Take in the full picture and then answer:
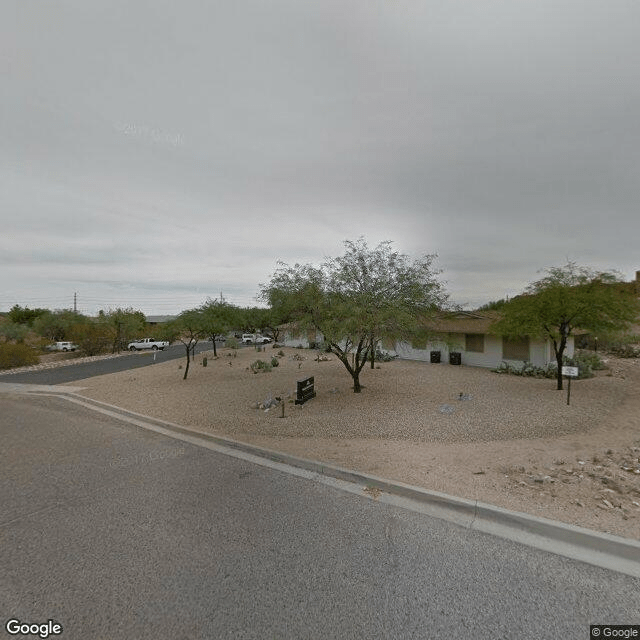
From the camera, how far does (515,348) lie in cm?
1717

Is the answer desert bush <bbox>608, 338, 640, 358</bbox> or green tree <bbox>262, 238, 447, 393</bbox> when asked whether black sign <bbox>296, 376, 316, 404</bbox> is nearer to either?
green tree <bbox>262, 238, 447, 393</bbox>

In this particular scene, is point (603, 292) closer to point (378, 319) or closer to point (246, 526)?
point (378, 319)

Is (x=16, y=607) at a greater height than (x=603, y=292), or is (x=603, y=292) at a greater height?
(x=603, y=292)

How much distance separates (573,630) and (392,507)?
2084 mm

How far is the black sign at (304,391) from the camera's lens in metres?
10.0

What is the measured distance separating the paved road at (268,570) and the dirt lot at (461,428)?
1.14 meters

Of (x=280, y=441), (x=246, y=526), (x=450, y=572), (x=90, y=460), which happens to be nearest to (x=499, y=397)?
(x=280, y=441)

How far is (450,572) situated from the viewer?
3098 millimetres

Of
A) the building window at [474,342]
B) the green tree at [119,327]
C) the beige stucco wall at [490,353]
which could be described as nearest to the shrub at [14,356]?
the green tree at [119,327]

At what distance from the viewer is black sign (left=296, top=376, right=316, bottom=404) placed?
10031 mm

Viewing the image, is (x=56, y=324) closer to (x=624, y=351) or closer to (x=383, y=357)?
(x=383, y=357)

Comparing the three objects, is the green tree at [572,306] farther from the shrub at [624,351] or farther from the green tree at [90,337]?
the green tree at [90,337]

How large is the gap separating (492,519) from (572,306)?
1036 centimetres

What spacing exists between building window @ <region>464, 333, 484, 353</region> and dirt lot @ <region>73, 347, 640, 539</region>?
11.7 ft
